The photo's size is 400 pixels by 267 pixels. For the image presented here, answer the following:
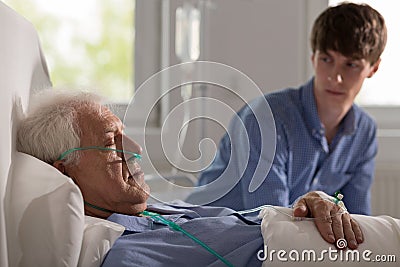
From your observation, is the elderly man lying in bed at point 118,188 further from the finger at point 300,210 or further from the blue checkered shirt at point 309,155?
the blue checkered shirt at point 309,155

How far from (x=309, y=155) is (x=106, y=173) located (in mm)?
1137

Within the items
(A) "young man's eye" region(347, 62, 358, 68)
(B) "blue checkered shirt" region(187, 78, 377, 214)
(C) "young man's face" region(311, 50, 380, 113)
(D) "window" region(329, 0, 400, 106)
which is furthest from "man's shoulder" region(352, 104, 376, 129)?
(D) "window" region(329, 0, 400, 106)

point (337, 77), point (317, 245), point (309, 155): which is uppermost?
point (337, 77)

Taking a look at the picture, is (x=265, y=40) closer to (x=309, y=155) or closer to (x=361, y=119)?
(x=361, y=119)

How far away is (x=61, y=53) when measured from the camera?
149 inches

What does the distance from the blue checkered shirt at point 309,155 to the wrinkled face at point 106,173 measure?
2.58 feet

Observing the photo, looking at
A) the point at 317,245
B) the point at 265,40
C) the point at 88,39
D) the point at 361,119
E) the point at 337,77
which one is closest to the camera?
the point at 317,245

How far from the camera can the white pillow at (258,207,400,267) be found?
49.8 inches

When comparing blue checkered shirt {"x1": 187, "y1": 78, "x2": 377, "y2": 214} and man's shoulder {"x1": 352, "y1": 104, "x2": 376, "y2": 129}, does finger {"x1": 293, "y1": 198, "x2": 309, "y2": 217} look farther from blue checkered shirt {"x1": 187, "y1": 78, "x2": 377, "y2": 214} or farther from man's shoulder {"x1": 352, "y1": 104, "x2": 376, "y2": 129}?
man's shoulder {"x1": 352, "y1": 104, "x2": 376, "y2": 129}

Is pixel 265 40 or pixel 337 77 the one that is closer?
pixel 337 77

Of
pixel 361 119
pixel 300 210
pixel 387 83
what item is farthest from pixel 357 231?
pixel 387 83

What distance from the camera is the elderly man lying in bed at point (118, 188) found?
1368 millimetres

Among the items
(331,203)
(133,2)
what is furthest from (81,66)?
(331,203)

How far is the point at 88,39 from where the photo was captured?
379 cm
